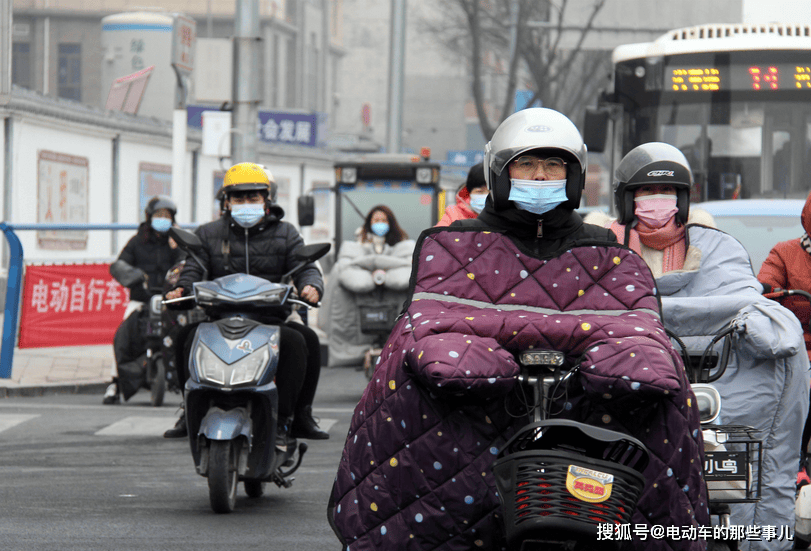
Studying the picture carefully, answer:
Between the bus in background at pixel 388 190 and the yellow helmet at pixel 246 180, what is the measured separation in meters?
11.7

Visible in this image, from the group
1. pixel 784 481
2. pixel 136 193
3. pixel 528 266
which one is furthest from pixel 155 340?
pixel 136 193

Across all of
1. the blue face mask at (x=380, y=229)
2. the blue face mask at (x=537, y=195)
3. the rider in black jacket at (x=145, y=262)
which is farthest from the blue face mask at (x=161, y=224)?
the blue face mask at (x=537, y=195)

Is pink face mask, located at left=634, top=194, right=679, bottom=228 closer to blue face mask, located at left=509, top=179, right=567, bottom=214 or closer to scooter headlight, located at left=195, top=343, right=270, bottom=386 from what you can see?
blue face mask, located at left=509, top=179, right=567, bottom=214

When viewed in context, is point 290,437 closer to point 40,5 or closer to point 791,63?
point 791,63

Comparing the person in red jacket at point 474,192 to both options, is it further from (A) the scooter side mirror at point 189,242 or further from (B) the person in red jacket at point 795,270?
(B) the person in red jacket at point 795,270

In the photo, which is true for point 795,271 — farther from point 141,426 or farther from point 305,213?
point 305,213

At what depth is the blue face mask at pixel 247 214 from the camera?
740 centimetres

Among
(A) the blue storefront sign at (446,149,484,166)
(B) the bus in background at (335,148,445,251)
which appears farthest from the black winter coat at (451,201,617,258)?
(A) the blue storefront sign at (446,149,484,166)

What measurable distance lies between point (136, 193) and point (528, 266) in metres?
21.8

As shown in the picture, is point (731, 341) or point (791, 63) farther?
point (791, 63)

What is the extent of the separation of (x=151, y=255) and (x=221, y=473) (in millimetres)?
5515

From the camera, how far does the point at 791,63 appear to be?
43.6 ft

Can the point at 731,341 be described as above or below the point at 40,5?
below

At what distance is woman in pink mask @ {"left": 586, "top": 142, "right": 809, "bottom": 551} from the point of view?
4.84 meters
